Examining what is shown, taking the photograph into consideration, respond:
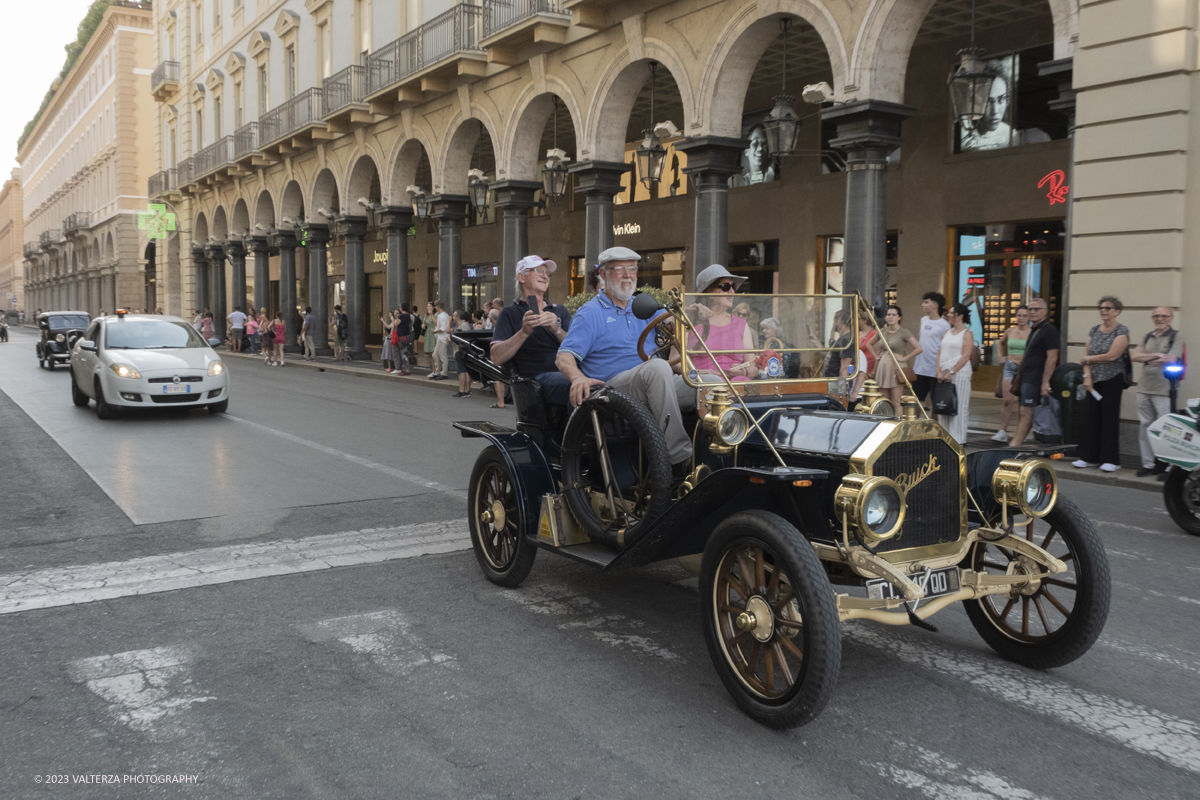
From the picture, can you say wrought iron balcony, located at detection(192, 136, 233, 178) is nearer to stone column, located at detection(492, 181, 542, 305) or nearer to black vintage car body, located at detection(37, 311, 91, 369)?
black vintage car body, located at detection(37, 311, 91, 369)

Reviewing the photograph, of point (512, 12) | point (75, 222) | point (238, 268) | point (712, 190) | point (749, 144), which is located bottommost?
point (238, 268)

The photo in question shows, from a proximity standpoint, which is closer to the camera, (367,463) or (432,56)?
(367,463)

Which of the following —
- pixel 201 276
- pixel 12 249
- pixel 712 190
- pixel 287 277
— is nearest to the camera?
pixel 712 190

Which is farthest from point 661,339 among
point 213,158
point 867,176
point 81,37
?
point 81,37

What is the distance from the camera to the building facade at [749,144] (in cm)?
1085

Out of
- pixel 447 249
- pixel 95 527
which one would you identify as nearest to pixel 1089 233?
pixel 95 527

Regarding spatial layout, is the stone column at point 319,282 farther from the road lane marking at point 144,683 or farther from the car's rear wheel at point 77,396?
the road lane marking at point 144,683

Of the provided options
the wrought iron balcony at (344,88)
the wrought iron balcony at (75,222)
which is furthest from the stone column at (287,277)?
the wrought iron balcony at (75,222)

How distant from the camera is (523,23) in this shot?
1981cm

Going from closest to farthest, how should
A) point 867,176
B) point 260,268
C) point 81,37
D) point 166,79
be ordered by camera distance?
1. point 867,176
2. point 260,268
3. point 166,79
4. point 81,37

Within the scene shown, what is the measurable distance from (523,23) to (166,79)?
3527cm

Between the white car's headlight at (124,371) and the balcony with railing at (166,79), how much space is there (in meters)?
40.3

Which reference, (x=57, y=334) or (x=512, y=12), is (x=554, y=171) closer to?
(x=512, y=12)

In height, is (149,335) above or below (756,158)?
below
